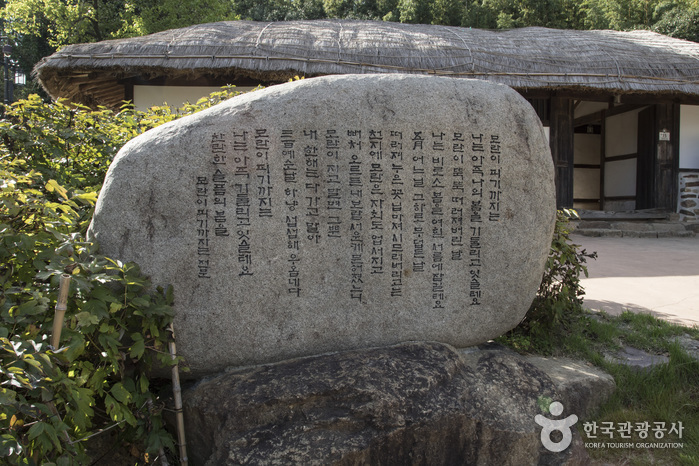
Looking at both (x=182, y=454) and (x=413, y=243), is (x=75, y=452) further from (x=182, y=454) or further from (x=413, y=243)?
(x=413, y=243)

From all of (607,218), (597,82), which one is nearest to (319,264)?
(597,82)

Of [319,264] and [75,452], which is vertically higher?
[319,264]

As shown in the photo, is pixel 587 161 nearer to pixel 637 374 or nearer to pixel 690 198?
pixel 690 198

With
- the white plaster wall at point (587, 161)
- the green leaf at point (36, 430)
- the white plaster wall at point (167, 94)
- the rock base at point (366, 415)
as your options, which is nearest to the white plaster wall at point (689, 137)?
the white plaster wall at point (587, 161)

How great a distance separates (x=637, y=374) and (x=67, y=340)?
122 inches

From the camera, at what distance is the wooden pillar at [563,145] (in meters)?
9.23

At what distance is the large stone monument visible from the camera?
2350 millimetres

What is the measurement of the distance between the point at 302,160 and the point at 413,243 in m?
0.75

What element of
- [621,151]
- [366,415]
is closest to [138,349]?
[366,415]

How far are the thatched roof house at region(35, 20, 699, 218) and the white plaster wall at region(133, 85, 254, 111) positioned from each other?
0.09 metres

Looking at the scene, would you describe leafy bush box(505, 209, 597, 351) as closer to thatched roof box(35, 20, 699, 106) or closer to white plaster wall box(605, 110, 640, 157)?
thatched roof box(35, 20, 699, 106)

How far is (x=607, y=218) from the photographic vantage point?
366 inches

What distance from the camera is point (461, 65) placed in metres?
7.31

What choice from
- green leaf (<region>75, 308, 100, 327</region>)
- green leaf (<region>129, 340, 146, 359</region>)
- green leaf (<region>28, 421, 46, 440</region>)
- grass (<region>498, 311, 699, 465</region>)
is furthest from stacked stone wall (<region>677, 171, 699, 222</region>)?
green leaf (<region>28, 421, 46, 440</region>)
